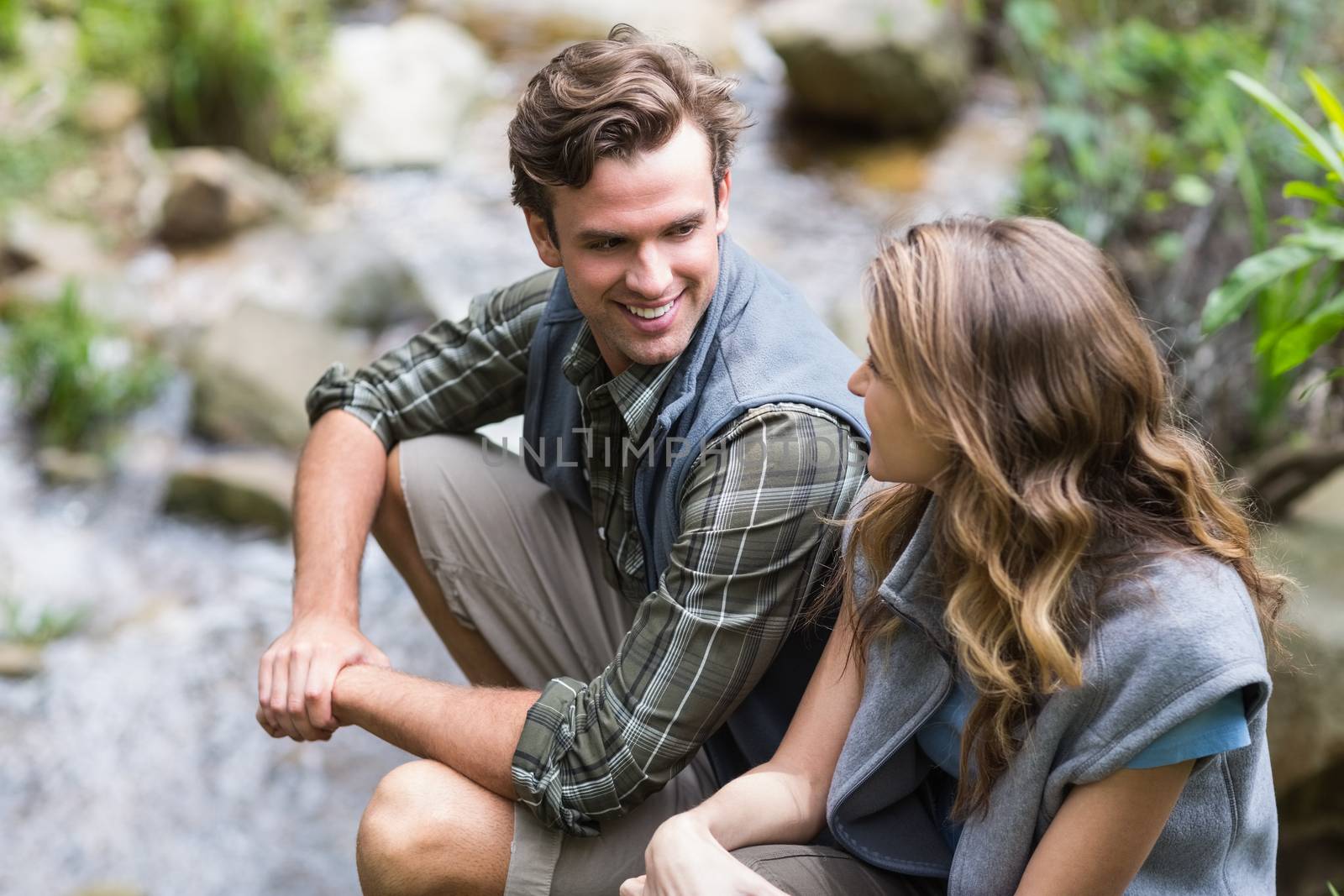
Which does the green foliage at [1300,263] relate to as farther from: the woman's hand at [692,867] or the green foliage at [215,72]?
the green foliage at [215,72]

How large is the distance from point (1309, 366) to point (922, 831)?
6.93 ft

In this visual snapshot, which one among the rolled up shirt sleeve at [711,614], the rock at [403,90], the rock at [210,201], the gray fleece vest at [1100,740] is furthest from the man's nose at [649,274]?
the rock at [403,90]

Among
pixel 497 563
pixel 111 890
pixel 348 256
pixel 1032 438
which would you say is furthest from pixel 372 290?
pixel 1032 438

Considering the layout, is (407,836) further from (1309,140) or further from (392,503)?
(1309,140)

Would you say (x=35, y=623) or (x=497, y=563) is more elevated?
(x=497, y=563)

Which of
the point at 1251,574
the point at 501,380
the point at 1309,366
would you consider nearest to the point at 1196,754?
the point at 1251,574

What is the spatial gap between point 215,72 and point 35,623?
299 cm

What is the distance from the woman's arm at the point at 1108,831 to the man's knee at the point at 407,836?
0.83 meters

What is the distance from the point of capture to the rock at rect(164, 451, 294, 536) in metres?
4.03

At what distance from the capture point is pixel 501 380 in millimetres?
2334

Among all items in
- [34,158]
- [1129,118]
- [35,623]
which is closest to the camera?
[35,623]

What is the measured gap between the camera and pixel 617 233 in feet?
6.09

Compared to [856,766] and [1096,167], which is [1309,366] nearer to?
[1096,167]

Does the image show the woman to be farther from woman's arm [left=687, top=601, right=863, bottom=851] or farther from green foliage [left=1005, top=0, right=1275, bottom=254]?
green foliage [left=1005, top=0, right=1275, bottom=254]
